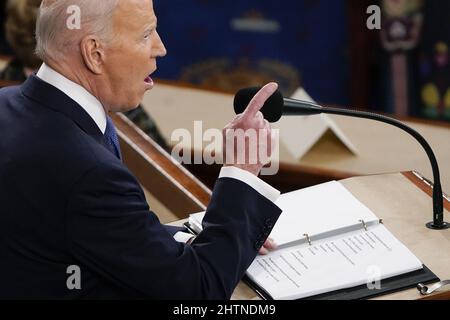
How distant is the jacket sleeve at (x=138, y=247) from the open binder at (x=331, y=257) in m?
0.08

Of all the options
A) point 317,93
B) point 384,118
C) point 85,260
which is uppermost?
point 384,118

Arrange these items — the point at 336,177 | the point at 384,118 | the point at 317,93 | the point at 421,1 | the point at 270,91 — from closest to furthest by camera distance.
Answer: the point at 270,91 < the point at 384,118 < the point at 336,177 < the point at 421,1 < the point at 317,93

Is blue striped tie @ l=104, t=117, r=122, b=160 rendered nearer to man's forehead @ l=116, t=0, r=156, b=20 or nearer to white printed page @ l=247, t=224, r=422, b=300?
man's forehead @ l=116, t=0, r=156, b=20

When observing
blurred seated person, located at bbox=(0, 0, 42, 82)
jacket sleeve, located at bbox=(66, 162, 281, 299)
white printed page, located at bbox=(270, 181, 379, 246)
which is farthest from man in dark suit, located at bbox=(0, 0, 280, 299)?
blurred seated person, located at bbox=(0, 0, 42, 82)

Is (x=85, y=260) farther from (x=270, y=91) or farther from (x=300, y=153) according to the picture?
(x=300, y=153)

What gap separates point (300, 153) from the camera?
2.77m

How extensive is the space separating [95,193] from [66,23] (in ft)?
0.95

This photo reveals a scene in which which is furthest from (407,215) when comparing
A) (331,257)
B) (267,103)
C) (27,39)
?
(27,39)

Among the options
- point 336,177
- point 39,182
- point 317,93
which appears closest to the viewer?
point 39,182

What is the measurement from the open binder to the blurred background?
2287 mm
